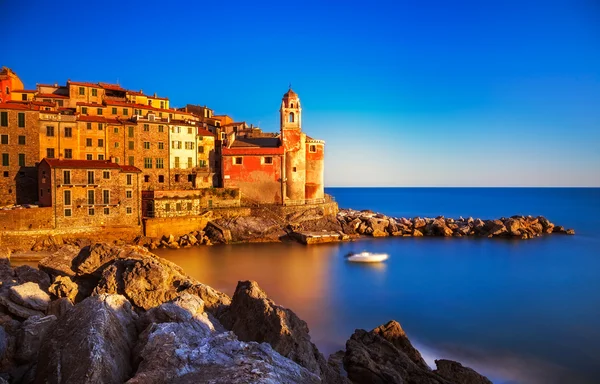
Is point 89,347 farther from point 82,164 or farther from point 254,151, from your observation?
point 254,151

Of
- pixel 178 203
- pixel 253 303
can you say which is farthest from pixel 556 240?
pixel 253 303

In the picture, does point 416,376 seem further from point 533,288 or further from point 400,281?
point 533,288

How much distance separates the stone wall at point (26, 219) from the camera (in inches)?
1055

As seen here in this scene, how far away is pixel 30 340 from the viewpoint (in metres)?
6.61

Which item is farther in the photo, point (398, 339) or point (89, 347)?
point (398, 339)

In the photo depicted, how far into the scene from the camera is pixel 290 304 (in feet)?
63.2

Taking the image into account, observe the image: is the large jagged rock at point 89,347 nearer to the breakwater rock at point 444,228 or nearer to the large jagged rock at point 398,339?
the large jagged rock at point 398,339

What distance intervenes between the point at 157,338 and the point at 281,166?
35260 mm

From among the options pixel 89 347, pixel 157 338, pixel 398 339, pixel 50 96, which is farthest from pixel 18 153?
pixel 157 338

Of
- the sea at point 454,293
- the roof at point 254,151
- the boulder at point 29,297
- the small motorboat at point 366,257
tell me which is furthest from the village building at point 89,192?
the boulder at point 29,297

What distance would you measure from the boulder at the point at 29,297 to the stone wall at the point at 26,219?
21978 millimetres

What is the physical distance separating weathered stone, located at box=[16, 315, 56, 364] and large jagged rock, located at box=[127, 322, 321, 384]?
83.5 inches

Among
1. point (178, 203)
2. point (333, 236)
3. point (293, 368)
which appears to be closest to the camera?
point (293, 368)

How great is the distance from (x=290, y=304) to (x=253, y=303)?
10.8 metres
